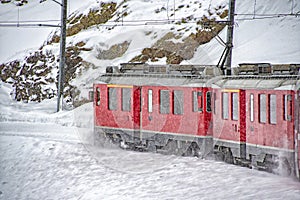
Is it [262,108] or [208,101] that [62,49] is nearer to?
[208,101]

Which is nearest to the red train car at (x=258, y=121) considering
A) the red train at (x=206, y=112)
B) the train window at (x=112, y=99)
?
the red train at (x=206, y=112)

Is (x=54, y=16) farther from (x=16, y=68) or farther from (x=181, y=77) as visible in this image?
(x=181, y=77)

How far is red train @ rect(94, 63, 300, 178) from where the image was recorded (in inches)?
133

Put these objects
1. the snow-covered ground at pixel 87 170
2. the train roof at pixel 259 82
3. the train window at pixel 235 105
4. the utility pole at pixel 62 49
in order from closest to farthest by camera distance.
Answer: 1. the snow-covered ground at pixel 87 170
2. the train roof at pixel 259 82
3. the train window at pixel 235 105
4. the utility pole at pixel 62 49

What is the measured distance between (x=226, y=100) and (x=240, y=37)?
0.60m

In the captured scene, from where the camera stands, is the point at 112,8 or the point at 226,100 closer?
the point at 226,100

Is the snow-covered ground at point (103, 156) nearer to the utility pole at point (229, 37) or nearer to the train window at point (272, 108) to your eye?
the utility pole at point (229, 37)

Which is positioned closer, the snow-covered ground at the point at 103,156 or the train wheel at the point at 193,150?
the snow-covered ground at the point at 103,156

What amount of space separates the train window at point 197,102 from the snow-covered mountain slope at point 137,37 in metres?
0.29

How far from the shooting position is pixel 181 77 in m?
4.07

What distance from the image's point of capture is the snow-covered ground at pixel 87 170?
3232 mm

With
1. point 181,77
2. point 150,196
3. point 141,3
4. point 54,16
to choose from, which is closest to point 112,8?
point 141,3

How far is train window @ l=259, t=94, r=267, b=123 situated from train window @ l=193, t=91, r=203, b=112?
1.70 ft

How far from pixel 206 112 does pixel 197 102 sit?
0.10 metres
